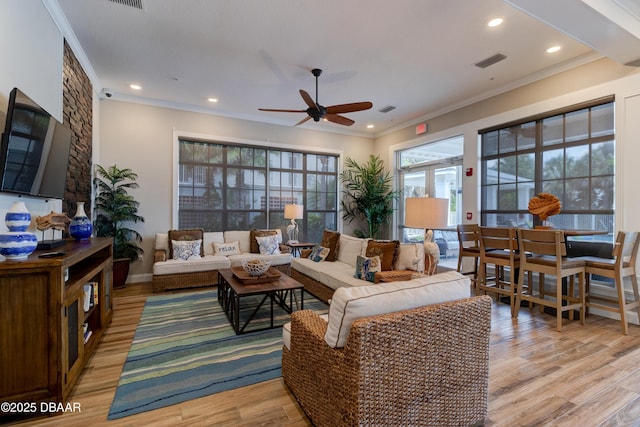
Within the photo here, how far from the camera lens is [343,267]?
12.7ft

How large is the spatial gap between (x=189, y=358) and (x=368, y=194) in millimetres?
4858

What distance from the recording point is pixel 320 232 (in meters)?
6.64

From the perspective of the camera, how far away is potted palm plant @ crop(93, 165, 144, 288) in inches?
176

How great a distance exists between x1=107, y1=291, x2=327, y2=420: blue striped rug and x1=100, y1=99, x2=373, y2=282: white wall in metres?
2.01

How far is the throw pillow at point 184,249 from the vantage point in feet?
15.0

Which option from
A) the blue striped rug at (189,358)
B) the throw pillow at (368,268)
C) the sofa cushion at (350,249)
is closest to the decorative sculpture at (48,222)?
the blue striped rug at (189,358)

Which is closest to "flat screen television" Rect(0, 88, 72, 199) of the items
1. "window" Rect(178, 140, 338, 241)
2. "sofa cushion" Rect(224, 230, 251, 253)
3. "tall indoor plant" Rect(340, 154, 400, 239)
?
"window" Rect(178, 140, 338, 241)

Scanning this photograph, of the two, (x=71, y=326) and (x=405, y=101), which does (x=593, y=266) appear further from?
(x=71, y=326)

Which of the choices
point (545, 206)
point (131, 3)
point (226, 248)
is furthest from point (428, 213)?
point (226, 248)

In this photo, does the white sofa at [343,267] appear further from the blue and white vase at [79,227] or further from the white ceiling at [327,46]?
the blue and white vase at [79,227]

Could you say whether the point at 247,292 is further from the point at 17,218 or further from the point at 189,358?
the point at 17,218

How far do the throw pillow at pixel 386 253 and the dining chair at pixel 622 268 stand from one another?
2060 millimetres

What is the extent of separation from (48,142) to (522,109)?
5.54 metres

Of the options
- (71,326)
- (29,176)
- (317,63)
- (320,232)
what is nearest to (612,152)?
(317,63)
